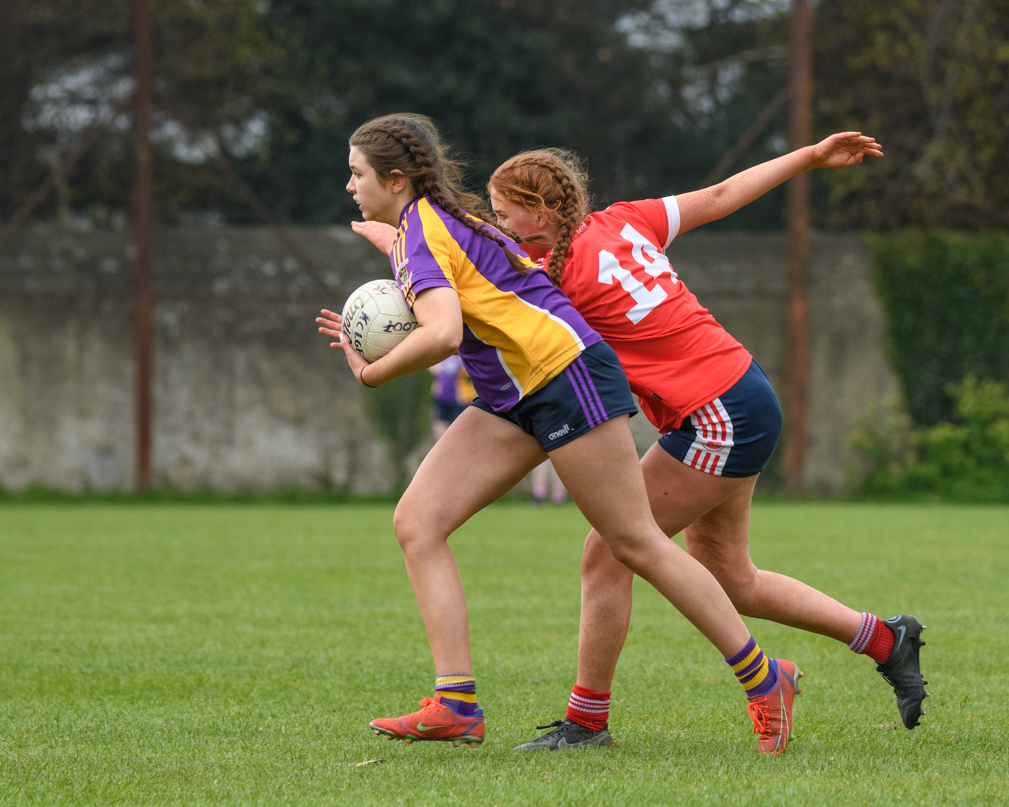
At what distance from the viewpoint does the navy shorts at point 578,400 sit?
3545mm

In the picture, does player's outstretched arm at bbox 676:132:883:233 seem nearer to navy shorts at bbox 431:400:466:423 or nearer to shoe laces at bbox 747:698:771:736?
shoe laces at bbox 747:698:771:736

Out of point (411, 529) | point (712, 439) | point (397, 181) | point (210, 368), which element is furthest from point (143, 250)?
point (712, 439)

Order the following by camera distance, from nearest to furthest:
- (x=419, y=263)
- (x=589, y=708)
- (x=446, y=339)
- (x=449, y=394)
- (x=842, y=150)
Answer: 1. (x=446, y=339)
2. (x=419, y=263)
3. (x=589, y=708)
4. (x=842, y=150)
5. (x=449, y=394)

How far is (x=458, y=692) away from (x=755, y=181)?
6.09ft

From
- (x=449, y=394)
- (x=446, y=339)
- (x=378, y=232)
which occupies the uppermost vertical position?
(x=378, y=232)

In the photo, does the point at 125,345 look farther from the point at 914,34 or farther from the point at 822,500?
the point at 914,34

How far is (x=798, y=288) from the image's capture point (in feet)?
52.7

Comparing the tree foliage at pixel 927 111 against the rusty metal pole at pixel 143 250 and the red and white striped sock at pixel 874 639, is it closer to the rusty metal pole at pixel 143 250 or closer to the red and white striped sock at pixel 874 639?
the rusty metal pole at pixel 143 250

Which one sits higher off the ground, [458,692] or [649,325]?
[649,325]

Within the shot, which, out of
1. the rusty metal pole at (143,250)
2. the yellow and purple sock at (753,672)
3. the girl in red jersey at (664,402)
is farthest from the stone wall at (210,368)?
the yellow and purple sock at (753,672)

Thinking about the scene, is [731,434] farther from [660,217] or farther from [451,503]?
[451,503]

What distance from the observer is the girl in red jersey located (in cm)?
381

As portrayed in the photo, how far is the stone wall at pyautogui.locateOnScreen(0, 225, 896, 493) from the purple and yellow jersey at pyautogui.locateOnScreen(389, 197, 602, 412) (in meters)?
12.1

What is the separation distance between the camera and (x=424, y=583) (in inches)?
142
